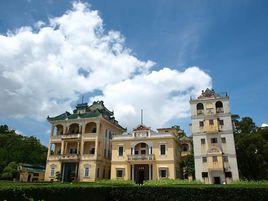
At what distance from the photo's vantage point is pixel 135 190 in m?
18.3

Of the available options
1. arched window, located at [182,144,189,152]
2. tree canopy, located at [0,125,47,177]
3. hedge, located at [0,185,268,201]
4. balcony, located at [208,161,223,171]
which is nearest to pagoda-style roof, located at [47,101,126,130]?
arched window, located at [182,144,189,152]

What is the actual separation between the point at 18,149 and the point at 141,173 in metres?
29.0

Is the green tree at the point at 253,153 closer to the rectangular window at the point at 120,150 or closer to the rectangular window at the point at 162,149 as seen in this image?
the rectangular window at the point at 162,149

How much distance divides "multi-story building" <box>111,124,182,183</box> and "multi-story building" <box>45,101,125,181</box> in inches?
118

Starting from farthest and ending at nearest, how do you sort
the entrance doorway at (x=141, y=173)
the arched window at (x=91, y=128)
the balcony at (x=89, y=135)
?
the arched window at (x=91, y=128) → the balcony at (x=89, y=135) → the entrance doorway at (x=141, y=173)

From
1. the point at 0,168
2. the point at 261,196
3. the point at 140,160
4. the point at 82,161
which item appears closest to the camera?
the point at 261,196

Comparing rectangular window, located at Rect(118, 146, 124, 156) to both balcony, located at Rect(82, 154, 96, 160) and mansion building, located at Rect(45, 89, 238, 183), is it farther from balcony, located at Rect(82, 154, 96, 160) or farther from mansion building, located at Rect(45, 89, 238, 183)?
balcony, located at Rect(82, 154, 96, 160)

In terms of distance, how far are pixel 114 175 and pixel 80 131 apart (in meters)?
9.54

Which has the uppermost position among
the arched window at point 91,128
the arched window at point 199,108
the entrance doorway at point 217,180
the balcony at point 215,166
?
the arched window at point 199,108

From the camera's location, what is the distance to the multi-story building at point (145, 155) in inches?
1419

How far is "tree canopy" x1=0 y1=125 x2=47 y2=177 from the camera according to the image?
4969 cm

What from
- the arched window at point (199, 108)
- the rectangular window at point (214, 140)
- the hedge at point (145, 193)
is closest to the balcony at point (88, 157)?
the arched window at point (199, 108)

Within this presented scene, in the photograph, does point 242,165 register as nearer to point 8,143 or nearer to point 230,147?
point 230,147

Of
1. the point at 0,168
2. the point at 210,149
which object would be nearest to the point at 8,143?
the point at 0,168
